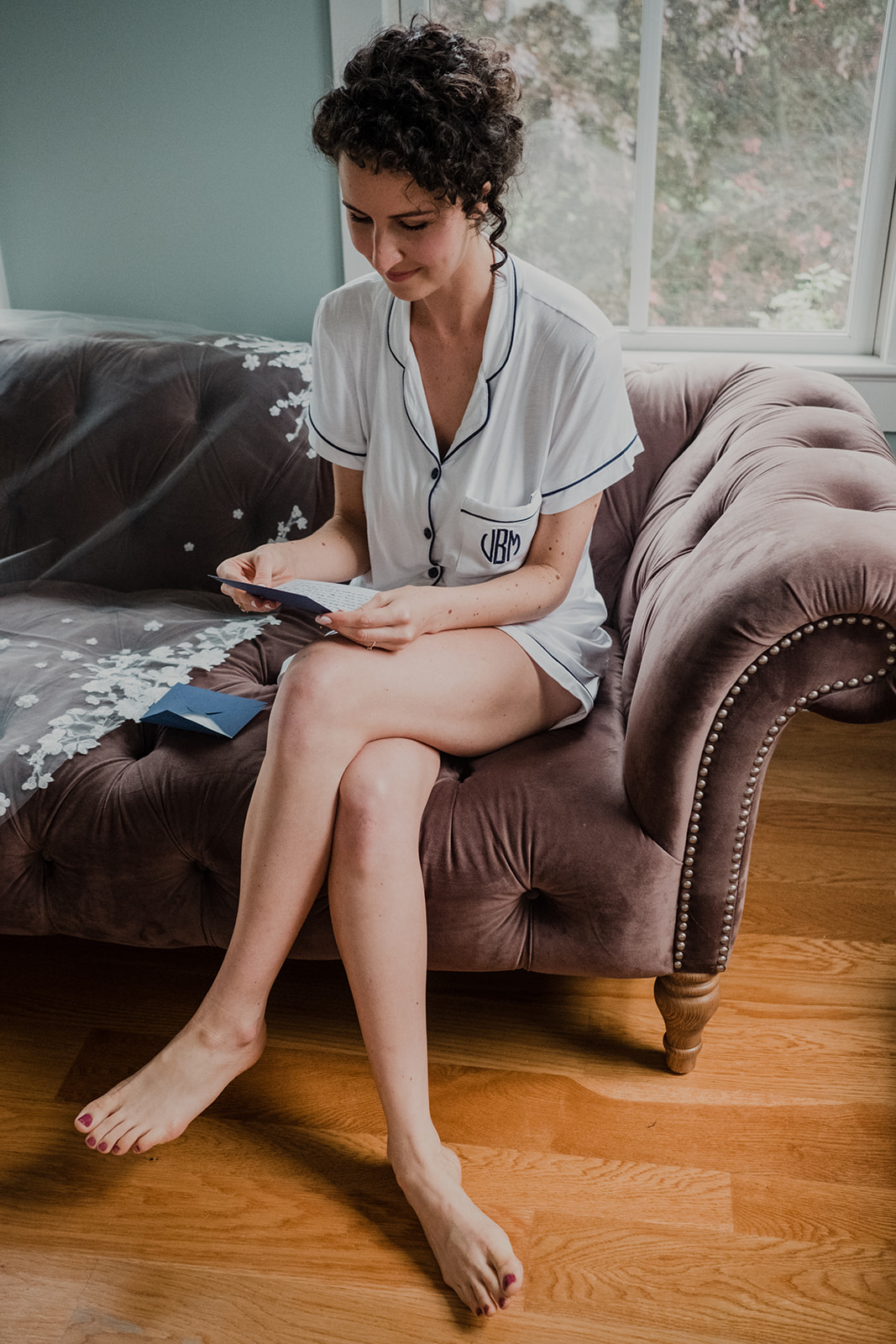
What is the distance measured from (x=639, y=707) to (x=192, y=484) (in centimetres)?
90

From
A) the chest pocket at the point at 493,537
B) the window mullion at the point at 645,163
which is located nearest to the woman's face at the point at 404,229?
the chest pocket at the point at 493,537

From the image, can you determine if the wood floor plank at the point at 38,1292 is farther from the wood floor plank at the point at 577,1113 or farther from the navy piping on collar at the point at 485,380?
the navy piping on collar at the point at 485,380

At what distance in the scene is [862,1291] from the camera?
1.07 m

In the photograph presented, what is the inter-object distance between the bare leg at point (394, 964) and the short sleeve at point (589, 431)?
0.42 metres

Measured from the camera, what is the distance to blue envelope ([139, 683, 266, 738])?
132 cm

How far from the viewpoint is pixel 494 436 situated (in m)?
1.30

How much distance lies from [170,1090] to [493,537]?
2.44 ft

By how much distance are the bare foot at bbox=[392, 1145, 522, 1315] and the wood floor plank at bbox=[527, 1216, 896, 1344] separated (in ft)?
0.20

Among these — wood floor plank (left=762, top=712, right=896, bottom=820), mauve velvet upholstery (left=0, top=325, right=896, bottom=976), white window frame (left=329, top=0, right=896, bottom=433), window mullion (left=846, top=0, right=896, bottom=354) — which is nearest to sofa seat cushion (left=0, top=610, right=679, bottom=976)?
mauve velvet upholstery (left=0, top=325, right=896, bottom=976)

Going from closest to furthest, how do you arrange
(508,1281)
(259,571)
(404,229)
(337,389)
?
(508,1281), (404,229), (259,571), (337,389)

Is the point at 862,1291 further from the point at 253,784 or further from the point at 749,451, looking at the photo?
the point at 749,451

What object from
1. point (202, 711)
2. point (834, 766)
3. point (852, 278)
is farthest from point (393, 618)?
point (852, 278)

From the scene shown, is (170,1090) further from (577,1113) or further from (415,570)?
(415,570)

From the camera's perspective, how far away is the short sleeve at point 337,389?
1.38 meters
